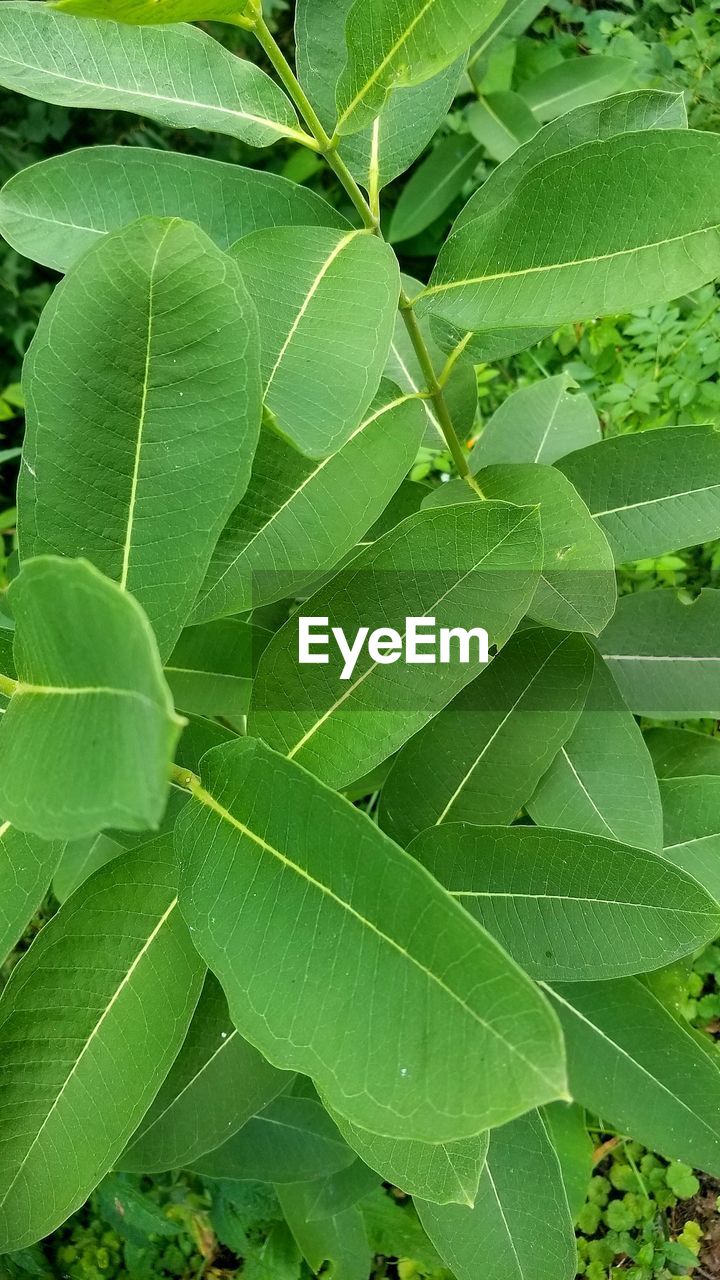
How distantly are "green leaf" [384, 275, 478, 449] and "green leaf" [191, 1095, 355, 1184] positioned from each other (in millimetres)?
853

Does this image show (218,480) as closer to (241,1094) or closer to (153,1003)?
(153,1003)

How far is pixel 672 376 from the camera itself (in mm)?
1767

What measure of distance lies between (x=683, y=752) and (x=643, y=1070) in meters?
0.42

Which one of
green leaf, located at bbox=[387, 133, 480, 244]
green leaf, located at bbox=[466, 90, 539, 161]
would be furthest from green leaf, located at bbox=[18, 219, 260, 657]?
green leaf, located at bbox=[387, 133, 480, 244]

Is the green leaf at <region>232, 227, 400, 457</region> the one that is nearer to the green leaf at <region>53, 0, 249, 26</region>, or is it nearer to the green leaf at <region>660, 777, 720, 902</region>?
the green leaf at <region>53, 0, 249, 26</region>

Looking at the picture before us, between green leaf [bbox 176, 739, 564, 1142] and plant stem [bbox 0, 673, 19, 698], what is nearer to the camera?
green leaf [bbox 176, 739, 564, 1142]

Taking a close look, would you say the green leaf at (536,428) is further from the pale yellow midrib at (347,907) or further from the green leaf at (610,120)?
the pale yellow midrib at (347,907)

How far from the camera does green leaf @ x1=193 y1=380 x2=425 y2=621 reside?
81 cm

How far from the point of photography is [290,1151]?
120 centimetres

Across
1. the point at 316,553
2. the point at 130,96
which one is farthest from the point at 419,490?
the point at 130,96

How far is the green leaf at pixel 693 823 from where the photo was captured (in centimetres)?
112

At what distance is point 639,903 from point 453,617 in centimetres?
29

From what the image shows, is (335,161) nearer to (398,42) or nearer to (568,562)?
(398,42)

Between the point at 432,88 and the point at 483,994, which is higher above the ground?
the point at 432,88
